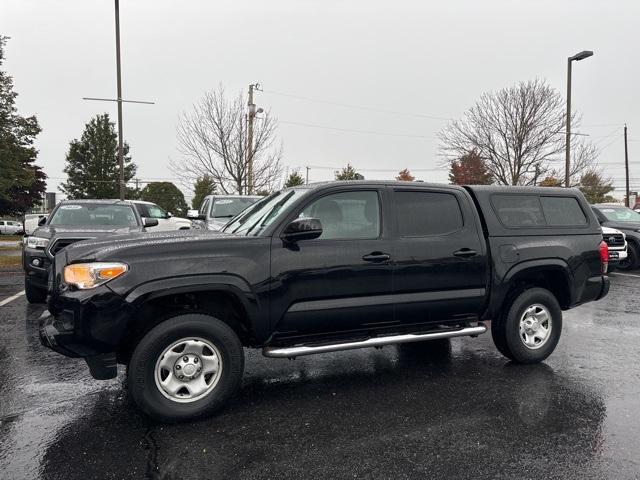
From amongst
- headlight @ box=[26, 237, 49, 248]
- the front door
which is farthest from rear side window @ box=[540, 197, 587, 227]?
headlight @ box=[26, 237, 49, 248]

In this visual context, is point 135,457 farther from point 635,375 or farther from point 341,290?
point 635,375

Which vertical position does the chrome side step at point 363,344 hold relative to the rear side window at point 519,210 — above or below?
below

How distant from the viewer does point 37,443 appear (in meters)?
3.27

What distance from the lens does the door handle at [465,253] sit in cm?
451

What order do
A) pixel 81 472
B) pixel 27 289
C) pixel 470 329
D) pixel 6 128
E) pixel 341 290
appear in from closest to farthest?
1. pixel 81 472
2. pixel 341 290
3. pixel 470 329
4. pixel 27 289
5. pixel 6 128

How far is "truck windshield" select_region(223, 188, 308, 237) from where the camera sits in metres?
4.12

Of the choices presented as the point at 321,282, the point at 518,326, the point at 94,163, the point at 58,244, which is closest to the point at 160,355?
the point at 321,282

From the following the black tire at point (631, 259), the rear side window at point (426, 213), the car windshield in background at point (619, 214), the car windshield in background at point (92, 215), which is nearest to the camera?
the rear side window at point (426, 213)

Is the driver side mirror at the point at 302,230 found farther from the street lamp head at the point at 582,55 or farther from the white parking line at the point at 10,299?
the street lamp head at the point at 582,55

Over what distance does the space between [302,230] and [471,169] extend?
2770 centimetres

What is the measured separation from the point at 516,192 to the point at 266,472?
144 inches

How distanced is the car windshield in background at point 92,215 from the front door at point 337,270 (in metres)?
5.65

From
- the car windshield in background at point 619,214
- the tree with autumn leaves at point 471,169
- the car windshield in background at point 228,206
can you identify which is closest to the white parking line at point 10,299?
the car windshield in background at point 228,206

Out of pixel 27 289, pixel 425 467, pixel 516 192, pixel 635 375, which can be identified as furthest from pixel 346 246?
pixel 27 289
